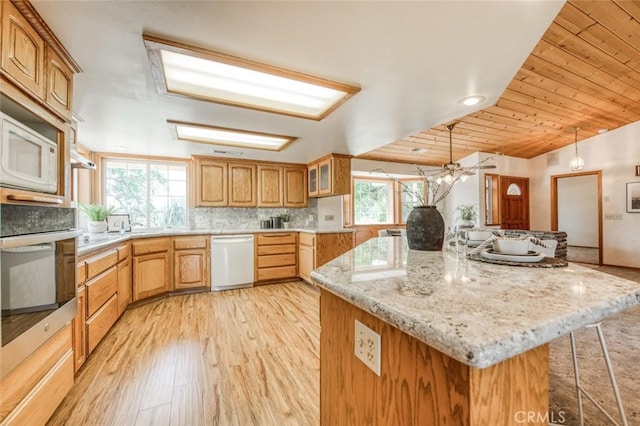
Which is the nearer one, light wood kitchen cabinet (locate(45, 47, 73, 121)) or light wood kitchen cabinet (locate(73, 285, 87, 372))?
light wood kitchen cabinet (locate(45, 47, 73, 121))

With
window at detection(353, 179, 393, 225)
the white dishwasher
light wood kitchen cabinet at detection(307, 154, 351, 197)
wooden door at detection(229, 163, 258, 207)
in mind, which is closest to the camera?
the white dishwasher

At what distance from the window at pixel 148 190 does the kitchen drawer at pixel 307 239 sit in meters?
1.91

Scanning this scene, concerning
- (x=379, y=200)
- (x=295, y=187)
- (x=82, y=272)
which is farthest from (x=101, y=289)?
(x=379, y=200)

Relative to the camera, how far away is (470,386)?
1.44 feet

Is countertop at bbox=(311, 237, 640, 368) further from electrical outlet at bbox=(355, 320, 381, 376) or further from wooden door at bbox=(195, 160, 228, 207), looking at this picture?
wooden door at bbox=(195, 160, 228, 207)

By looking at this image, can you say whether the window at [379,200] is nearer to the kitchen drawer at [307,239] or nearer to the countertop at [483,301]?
the kitchen drawer at [307,239]

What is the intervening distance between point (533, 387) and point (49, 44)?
2473mm

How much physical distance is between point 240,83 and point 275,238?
267 cm

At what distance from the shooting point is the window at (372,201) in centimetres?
618

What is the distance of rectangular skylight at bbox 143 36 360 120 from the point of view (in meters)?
1.57

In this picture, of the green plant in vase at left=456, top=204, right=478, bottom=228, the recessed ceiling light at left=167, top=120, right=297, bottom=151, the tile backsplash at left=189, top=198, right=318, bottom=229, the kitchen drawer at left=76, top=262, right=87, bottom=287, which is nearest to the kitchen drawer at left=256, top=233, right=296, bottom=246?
the tile backsplash at left=189, top=198, right=318, bottom=229

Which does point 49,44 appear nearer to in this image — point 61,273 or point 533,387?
point 61,273

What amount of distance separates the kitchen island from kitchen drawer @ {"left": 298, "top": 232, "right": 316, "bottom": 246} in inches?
118

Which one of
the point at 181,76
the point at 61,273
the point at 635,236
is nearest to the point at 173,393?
the point at 61,273
